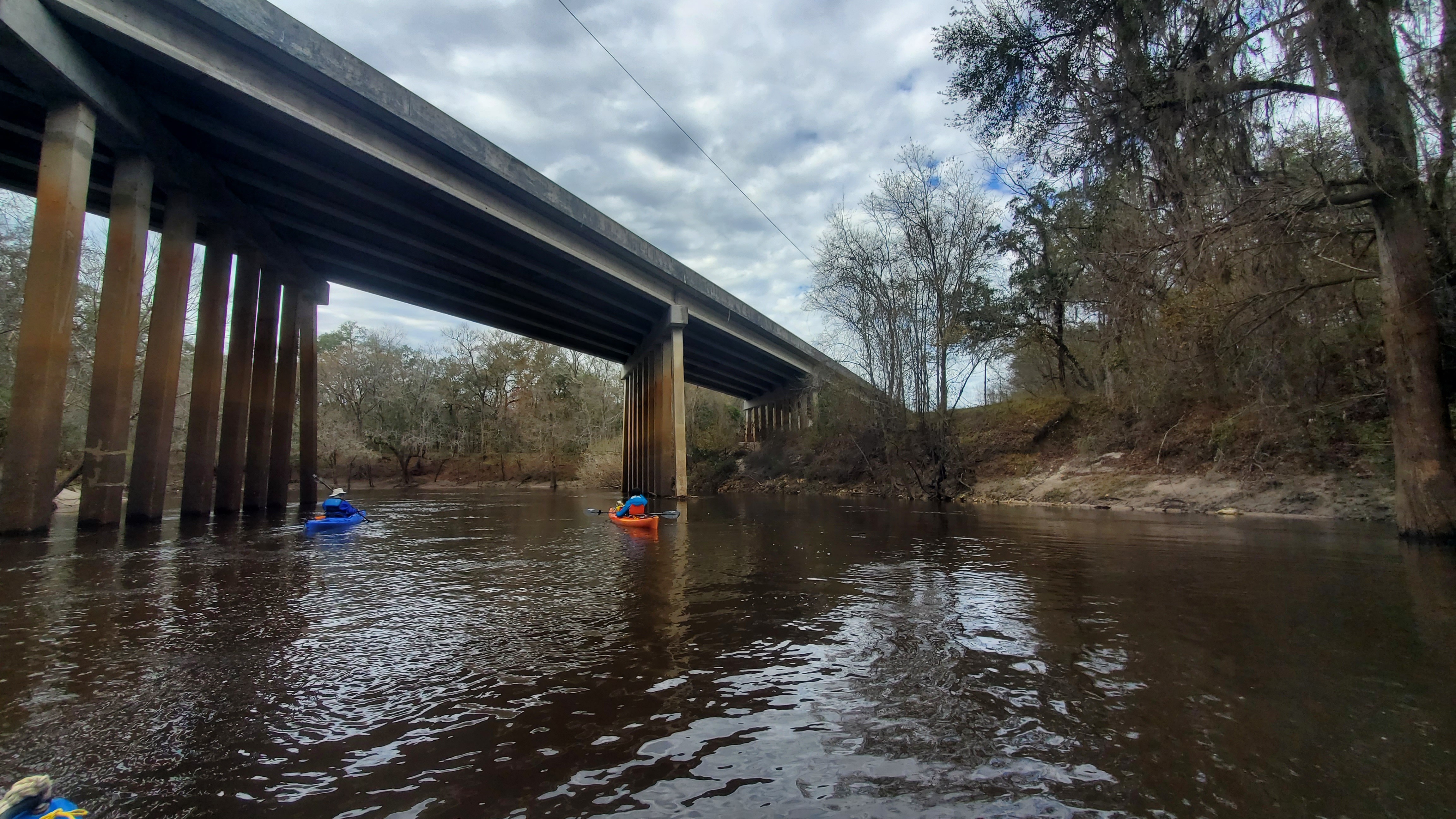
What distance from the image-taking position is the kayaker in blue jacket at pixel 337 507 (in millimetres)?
13117

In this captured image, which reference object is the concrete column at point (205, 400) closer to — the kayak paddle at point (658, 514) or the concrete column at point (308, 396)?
the concrete column at point (308, 396)

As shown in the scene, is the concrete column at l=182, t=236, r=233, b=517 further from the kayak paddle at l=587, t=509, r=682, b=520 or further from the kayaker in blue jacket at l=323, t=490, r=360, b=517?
the kayak paddle at l=587, t=509, r=682, b=520

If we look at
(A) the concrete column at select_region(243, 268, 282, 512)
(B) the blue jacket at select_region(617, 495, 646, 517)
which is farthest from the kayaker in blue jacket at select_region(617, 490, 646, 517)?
(A) the concrete column at select_region(243, 268, 282, 512)

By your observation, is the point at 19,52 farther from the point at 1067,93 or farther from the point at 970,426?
the point at 970,426

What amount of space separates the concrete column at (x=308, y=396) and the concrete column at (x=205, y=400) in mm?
5900

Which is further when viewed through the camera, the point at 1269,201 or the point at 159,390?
the point at 159,390

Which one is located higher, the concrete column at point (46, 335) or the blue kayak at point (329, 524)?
the concrete column at point (46, 335)

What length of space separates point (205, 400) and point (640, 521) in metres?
11.6

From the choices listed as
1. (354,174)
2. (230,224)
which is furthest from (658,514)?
(230,224)

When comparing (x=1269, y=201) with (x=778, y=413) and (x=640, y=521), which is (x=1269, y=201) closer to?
(x=640, y=521)

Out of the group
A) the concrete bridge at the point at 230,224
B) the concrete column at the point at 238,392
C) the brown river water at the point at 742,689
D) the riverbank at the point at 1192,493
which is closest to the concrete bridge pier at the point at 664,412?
the concrete bridge at the point at 230,224

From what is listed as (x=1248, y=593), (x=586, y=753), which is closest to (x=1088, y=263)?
(x=1248, y=593)

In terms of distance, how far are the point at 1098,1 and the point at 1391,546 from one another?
8.64 m

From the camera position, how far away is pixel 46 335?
1027 cm
